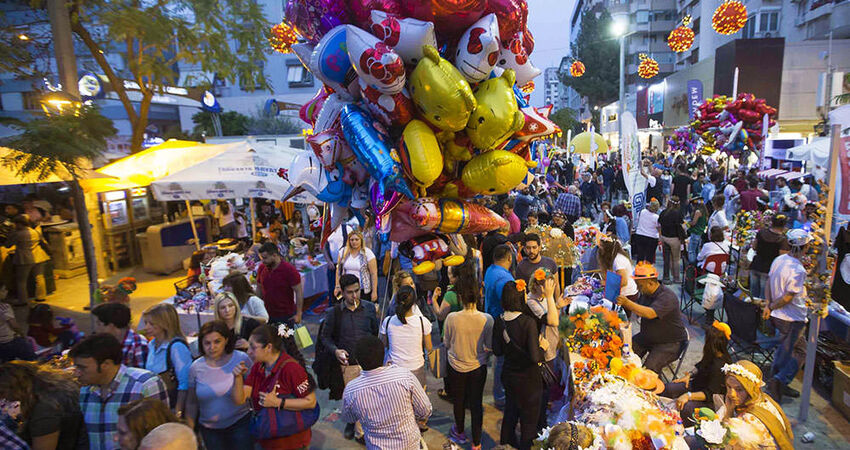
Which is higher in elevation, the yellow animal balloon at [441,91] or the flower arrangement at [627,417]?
the yellow animal balloon at [441,91]

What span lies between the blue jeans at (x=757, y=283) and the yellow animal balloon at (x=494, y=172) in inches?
177

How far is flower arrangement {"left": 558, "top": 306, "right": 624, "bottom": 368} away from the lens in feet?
11.5

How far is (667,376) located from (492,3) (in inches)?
169

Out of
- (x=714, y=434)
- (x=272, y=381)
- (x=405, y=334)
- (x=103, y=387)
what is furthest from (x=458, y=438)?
(x=103, y=387)

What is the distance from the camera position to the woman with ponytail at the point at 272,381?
3146mm

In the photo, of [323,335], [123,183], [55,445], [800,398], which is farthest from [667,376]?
[123,183]

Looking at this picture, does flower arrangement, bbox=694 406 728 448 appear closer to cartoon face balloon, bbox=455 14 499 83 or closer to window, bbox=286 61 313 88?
cartoon face balloon, bbox=455 14 499 83

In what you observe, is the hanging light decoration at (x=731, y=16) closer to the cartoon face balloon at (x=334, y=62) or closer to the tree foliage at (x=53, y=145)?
the cartoon face balloon at (x=334, y=62)

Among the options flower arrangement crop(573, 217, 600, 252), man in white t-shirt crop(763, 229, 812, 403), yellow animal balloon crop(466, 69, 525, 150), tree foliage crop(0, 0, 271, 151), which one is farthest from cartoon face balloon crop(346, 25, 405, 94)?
tree foliage crop(0, 0, 271, 151)

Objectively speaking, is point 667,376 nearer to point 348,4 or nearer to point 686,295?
point 686,295

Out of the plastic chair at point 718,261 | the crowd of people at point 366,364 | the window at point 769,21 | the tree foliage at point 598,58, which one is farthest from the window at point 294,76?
the plastic chair at point 718,261

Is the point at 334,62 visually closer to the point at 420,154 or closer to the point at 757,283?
the point at 420,154

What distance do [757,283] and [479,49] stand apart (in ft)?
17.0

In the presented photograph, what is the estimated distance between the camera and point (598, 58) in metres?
43.2
